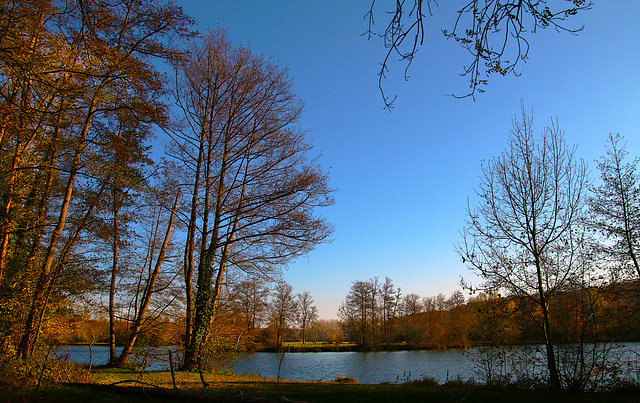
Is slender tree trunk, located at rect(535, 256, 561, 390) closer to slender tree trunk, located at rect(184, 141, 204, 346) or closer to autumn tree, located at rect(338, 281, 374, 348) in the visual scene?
slender tree trunk, located at rect(184, 141, 204, 346)

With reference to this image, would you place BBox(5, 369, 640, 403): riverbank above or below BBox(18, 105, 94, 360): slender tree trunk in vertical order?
below

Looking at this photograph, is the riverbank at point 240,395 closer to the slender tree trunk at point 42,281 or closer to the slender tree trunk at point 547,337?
the slender tree trunk at point 547,337

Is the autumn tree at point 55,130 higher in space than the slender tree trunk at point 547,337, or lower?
higher

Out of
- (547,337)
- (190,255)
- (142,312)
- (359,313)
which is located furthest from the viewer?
(359,313)

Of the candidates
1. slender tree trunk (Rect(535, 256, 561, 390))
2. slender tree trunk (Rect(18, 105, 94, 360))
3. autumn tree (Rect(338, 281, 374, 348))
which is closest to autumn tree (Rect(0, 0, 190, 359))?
slender tree trunk (Rect(18, 105, 94, 360))

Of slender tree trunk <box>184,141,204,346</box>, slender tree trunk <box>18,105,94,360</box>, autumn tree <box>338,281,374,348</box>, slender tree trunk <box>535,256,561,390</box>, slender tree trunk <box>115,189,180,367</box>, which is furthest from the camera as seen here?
autumn tree <box>338,281,374,348</box>

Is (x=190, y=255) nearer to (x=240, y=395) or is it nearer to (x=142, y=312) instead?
(x=142, y=312)

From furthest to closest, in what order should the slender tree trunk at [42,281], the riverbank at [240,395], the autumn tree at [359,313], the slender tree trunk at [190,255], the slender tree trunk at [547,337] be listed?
the autumn tree at [359,313] < the slender tree trunk at [190,255] < the slender tree trunk at [547,337] < the slender tree trunk at [42,281] < the riverbank at [240,395]

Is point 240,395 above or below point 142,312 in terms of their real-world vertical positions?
below

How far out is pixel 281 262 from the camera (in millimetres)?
12633

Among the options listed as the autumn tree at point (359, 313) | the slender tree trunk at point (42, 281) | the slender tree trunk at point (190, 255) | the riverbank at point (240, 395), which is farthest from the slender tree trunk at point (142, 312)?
the autumn tree at point (359, 313)

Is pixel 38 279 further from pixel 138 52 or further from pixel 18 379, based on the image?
pixel 138 52

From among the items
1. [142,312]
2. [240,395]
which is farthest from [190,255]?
[240,395]

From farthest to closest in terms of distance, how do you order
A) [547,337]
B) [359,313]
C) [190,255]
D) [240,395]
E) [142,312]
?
[359,313] < [142,312] < [190,255] < [547,337] < [240,395]
